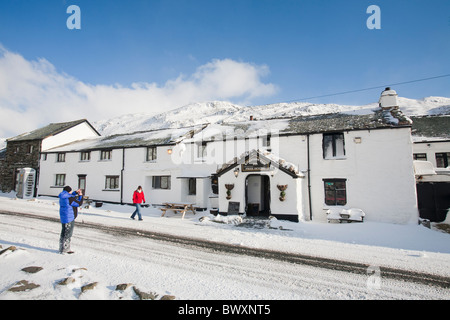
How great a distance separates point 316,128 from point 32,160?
30.8 meters

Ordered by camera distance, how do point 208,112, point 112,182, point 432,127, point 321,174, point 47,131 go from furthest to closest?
point 208,112 < point 47,131 < point 432,127 < point 112,182 < point 321,174

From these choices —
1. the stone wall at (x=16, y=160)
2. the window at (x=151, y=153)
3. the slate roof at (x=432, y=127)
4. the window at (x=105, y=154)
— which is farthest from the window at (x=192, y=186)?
the slate roof at (x=432, y=127)

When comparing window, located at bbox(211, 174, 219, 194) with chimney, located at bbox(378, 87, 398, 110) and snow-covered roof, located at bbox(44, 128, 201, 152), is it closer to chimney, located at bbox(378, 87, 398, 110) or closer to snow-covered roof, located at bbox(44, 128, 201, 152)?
snow-covered roof, located at bbox(44, 128, 201, 152)

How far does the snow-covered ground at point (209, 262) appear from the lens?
15.6ft

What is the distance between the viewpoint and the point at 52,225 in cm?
1074

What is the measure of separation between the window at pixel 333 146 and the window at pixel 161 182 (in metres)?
12.6

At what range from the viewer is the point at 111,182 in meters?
21.7

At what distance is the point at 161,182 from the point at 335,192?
1376cm

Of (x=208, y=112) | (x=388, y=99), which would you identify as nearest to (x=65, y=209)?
(x=388, y=99)

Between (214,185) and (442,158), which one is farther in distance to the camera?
(442,158)

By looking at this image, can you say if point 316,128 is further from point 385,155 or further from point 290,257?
point 290,257

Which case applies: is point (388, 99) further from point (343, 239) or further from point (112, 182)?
point (112, 182)

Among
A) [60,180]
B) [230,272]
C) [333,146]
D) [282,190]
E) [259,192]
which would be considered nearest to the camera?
[230,272]

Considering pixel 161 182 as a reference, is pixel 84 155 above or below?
above
